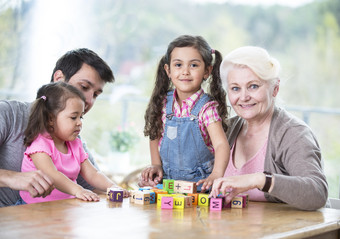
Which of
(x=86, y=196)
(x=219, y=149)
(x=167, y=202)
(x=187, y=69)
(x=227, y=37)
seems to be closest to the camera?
(x=167, y=202)

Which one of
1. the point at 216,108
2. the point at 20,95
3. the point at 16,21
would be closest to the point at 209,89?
the point at 216,108

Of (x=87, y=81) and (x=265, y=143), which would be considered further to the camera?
(x=87, y=81)

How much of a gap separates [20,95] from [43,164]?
4.99 metres

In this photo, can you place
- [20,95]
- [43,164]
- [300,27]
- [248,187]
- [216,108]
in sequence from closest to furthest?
1. [248,187]
2. [43,164]
3. [216,108]
4. [20,95]
5. [300,27]

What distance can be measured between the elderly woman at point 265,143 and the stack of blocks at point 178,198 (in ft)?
0.14

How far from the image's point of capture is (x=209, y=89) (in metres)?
2.78

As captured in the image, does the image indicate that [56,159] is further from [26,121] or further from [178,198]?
[178,198]

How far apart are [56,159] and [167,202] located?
64 cm

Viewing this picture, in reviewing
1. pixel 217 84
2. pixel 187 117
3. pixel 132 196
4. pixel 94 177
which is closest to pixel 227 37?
pixel 217 84

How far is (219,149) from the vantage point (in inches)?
97.0

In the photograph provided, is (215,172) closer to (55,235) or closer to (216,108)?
(216,108)

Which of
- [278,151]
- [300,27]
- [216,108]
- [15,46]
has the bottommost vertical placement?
[278,151]

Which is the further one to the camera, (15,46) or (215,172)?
(15,46)

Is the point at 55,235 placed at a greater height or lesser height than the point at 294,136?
lesser
